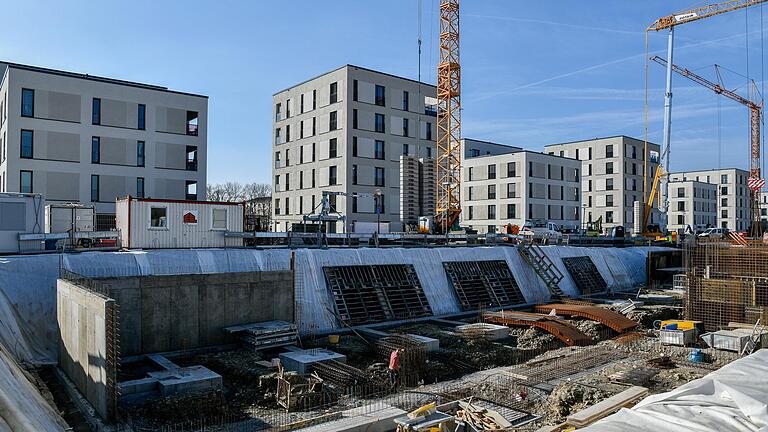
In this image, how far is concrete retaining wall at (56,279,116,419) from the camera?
12055 mm

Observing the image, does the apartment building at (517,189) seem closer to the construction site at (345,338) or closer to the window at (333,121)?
the window at (333,121)

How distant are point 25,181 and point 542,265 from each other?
35.7 meters

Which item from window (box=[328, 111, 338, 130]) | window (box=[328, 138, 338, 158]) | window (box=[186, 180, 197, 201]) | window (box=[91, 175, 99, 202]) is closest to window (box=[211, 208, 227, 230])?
window (box=[91, 175, 99, 202])

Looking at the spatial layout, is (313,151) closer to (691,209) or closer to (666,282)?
(666,282)

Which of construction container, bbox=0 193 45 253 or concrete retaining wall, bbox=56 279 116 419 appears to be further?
construction container, bbox=0 193 45 253

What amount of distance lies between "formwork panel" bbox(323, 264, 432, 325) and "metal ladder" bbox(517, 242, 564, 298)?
889 centimetres

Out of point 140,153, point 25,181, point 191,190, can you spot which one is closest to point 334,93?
point 191,190

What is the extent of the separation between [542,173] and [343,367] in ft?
180

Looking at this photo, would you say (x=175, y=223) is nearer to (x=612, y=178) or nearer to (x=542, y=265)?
(x=542, y=265)

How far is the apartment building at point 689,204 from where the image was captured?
98062 millimetres

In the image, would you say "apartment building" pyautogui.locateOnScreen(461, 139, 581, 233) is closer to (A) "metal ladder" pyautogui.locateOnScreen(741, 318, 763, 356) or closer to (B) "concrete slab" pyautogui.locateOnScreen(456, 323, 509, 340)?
(B) "concrete slab" pyautogui.locateOnScreen(456, 323, 509, 340)

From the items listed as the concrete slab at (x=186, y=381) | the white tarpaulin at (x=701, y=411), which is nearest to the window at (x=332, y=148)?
the concrete slab at (x=186, y=381)

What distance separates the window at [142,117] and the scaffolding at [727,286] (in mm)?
38187

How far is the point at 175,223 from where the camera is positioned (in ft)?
74.9
